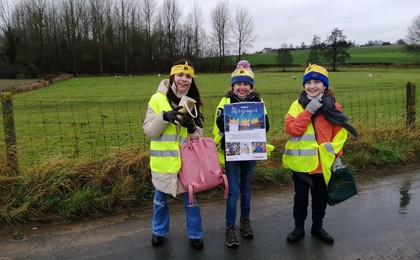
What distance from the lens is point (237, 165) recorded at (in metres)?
4.07

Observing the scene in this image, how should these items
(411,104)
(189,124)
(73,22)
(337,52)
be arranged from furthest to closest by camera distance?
(337,52) < (73,22) < (411,104) < (189,124)

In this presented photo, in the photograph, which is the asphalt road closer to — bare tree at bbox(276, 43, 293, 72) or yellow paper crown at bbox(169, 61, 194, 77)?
yellow paper crown at bbox(169, 61, 194, 77)

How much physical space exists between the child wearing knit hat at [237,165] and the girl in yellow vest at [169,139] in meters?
0.27

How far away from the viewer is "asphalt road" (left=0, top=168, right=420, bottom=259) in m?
3.70

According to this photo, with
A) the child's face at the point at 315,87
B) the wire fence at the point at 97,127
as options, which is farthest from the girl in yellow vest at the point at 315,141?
the wire fence at the point at 97,127

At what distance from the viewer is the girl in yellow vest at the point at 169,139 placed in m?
3.71

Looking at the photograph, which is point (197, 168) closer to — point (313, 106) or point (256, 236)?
point (256, 236)

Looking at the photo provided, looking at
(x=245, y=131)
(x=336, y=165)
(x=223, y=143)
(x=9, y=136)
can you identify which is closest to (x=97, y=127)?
(x=9, y=136)

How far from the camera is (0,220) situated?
441 centimetres

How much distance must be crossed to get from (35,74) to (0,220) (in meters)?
64.7

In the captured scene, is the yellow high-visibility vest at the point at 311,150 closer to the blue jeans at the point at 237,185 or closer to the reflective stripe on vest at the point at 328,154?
the reflective stripe on vest at the point at 328,154

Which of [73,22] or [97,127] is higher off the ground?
[73,22]

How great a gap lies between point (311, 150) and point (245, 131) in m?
0.71

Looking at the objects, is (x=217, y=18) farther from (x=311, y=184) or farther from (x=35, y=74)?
(x=311, y=184)
